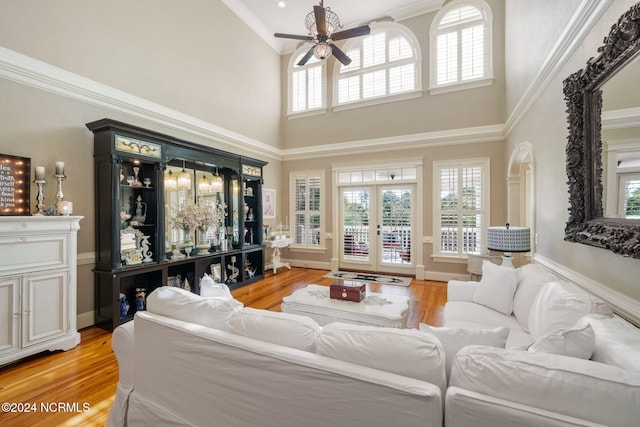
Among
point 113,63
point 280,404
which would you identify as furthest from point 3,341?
point 113,63

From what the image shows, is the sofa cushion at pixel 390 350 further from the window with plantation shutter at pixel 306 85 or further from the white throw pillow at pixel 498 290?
the window with plantation shutter at pixel 306 85

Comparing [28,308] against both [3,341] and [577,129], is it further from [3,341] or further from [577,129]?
[577,129]

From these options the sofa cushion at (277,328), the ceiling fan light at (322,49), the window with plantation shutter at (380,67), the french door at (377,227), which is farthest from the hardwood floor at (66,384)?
the window with plantation shutter at (380,67)

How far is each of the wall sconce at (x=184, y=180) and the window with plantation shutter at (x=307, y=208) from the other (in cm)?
277

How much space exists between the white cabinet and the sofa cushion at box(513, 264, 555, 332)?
4.15m

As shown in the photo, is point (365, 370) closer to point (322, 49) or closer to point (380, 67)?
point (322, 49)

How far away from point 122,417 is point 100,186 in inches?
108

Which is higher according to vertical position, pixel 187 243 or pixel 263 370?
pixel 187 243

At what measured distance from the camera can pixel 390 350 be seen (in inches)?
44.5

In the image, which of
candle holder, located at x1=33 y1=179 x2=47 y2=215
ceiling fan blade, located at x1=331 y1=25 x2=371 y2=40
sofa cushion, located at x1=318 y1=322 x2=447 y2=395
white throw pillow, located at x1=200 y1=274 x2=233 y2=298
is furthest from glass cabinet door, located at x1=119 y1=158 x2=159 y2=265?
sofa cushion, located at x1=318 y1=322 x2=447 y2=395

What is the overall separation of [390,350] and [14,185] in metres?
3.73

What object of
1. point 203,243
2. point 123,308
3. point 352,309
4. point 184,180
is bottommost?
point 123,308

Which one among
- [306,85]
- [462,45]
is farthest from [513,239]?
[306,85]

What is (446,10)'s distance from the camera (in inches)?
217
